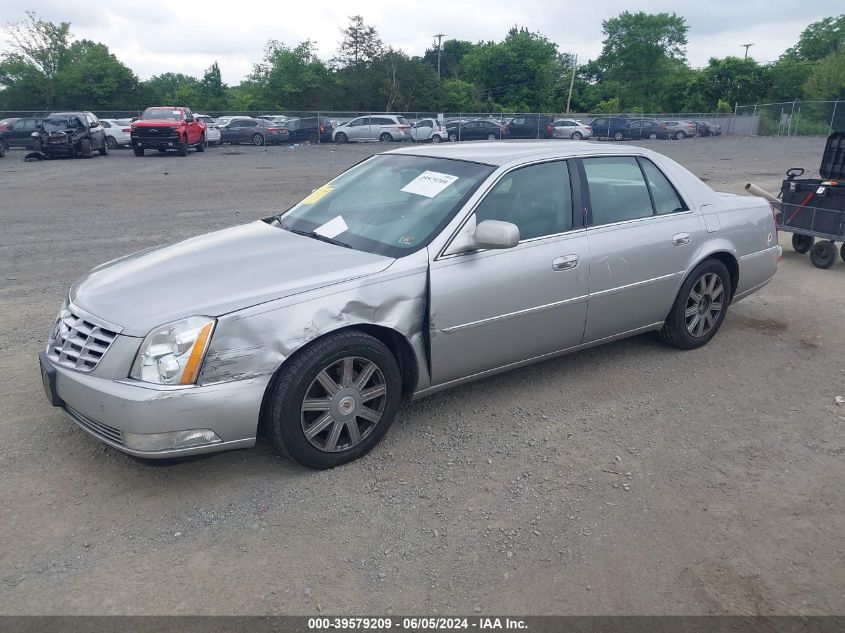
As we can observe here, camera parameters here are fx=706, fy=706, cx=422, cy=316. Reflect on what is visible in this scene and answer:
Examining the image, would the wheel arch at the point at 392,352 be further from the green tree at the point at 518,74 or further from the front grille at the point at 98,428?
the green tree at the point at 518,74

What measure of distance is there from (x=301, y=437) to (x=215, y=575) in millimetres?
809

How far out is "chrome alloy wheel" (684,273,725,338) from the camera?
5331 millimetres

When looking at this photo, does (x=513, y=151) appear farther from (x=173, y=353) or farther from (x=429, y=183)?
(x=173, y=353)

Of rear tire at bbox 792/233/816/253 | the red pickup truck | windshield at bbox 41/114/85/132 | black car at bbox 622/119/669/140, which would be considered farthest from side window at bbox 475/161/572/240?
black car at bbox 622/119/669/140

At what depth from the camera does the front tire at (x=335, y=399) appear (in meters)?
3.46

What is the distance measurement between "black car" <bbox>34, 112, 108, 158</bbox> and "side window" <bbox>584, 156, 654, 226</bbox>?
2382cm

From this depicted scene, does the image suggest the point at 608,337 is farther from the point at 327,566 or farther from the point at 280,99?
the point at 280,99

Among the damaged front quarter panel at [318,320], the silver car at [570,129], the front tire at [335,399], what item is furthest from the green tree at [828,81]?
the front tire at [335,399]

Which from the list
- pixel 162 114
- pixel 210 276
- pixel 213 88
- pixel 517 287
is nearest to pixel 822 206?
pixel 517 287

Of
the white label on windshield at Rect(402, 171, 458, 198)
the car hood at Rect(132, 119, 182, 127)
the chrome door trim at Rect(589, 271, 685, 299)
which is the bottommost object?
the car hood at Rect(132, 119, 182, 127)

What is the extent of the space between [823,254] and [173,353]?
7707 mm

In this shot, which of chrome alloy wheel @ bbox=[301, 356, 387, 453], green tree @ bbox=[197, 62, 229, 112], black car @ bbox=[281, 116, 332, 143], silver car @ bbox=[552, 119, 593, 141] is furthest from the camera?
green tree @ bbox=[197, 62, 229, 112]

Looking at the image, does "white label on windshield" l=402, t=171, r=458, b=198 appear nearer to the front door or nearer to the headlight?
the front door

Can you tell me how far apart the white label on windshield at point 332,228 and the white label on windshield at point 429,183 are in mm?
462
